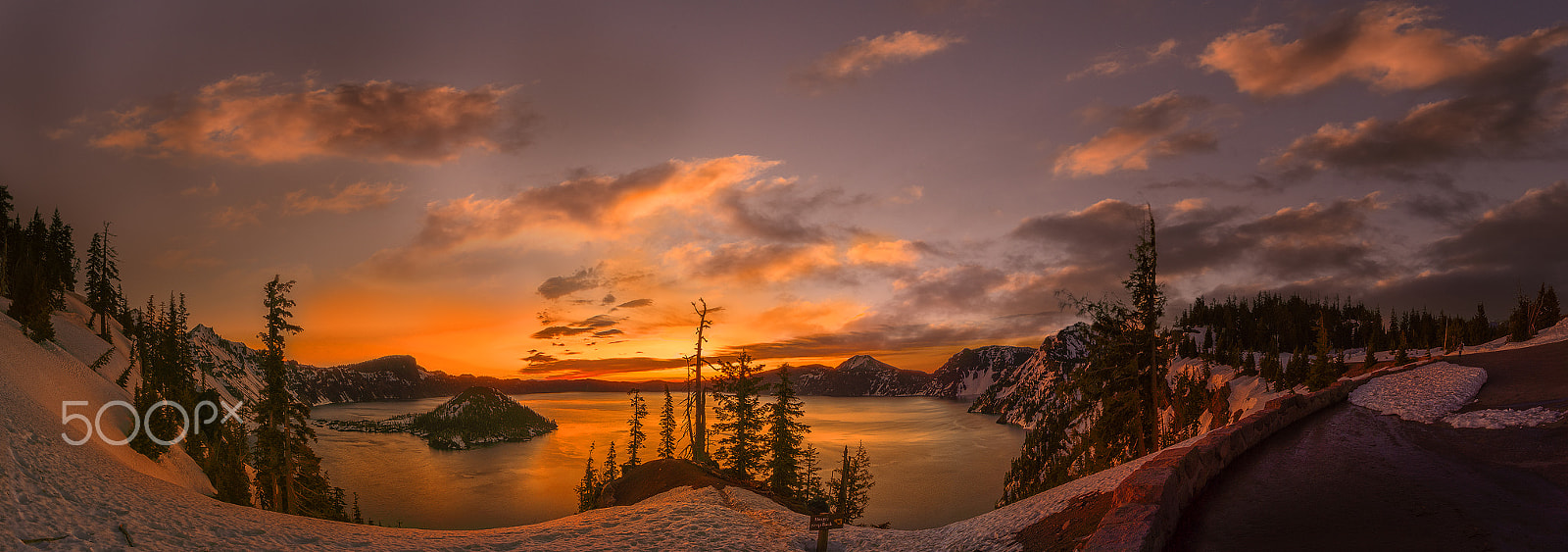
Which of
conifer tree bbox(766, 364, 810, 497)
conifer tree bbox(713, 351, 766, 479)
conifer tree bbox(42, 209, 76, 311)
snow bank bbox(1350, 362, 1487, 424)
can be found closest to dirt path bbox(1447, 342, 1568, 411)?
snow bank bbox(1350, 362, 1487, 424)

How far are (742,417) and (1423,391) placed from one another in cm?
3936

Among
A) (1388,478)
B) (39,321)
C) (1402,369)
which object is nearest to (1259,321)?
(1402,369)

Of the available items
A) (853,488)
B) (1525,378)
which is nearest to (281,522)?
(853,488)

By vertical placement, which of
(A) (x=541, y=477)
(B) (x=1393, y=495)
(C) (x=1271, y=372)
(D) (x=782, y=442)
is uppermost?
(B) (x=1393, y=495)

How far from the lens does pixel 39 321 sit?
44875 mm

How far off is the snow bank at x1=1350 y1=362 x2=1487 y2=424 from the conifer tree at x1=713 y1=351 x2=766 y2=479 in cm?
3423

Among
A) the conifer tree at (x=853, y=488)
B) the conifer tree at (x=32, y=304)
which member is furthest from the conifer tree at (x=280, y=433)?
the conifer tree at (x=853, y=488)

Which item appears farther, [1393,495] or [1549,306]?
[1549,306]

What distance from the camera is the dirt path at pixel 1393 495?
40.4ft

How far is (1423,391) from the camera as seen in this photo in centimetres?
3189

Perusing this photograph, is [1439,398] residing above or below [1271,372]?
above

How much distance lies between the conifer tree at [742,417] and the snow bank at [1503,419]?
34.9 metres

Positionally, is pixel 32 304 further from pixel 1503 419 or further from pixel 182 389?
pixel 1503 419

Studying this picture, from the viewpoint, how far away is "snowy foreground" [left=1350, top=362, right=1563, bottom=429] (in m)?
23.1
